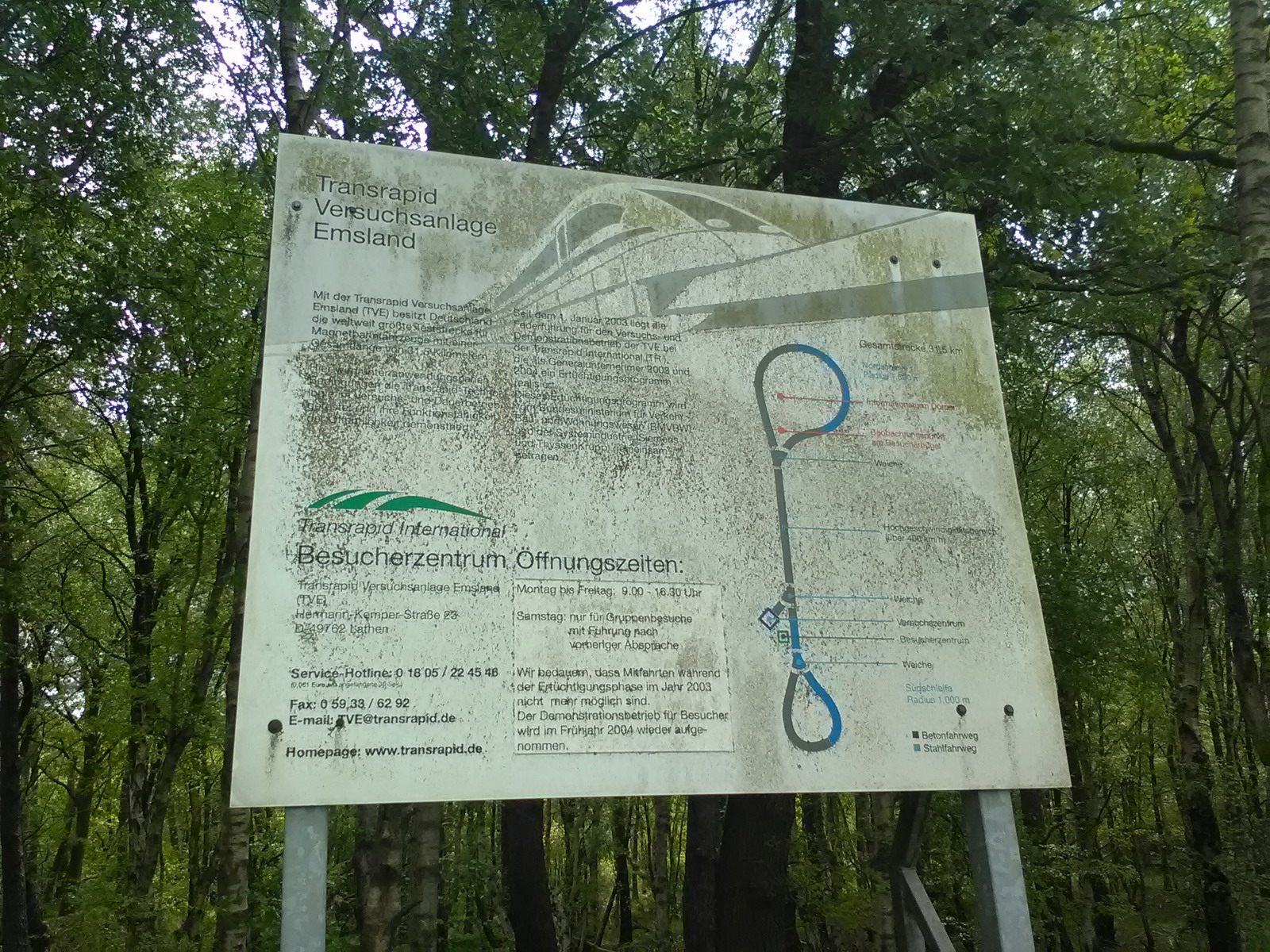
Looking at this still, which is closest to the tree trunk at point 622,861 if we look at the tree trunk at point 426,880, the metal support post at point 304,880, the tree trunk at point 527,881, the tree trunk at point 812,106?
the tree trunk at point 527,881

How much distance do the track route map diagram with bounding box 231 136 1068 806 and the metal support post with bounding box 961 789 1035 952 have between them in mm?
124

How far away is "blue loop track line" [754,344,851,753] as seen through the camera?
10.6ft

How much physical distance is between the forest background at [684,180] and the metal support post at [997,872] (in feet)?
3.34

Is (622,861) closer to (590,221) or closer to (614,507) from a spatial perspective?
(614,507)

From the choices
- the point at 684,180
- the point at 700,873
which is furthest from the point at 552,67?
the point at 700,873

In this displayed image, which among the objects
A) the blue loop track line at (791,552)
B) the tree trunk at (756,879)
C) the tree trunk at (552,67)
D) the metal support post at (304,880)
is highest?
the tree trunk at (552,67)

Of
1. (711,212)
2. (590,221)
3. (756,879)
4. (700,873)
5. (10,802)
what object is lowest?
(700,873)

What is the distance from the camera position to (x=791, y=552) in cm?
346

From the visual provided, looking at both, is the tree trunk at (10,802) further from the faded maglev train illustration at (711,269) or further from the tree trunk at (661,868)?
the faded maglev train illustration at (711,269)

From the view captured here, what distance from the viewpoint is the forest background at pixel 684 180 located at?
6.49 metres

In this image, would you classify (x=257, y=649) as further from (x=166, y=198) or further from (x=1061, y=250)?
(x=166, y=198)

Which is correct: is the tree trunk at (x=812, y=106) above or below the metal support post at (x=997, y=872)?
above

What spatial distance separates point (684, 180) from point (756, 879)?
191 inches

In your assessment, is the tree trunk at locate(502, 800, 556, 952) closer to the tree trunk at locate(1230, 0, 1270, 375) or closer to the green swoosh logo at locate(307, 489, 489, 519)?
the green swoosh logo at locate(307, 489, 489, 519)
